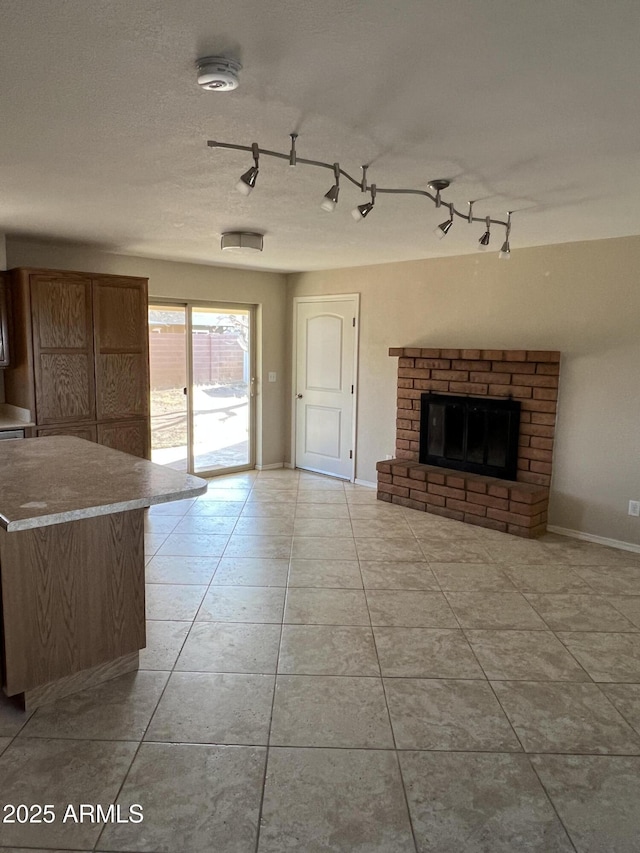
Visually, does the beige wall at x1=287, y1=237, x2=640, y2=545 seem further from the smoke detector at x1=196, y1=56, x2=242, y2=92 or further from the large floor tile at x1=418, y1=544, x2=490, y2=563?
the smoke detector at x1=196, y1=56, x2=242, y2=92

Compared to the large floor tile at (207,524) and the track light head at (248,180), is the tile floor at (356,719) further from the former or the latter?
the track light head at (248,180)

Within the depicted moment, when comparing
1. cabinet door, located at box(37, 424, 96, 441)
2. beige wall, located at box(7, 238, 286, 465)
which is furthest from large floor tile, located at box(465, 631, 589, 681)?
beige wall, located at box(7, 238, 286, 465)

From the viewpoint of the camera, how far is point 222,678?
2520mm

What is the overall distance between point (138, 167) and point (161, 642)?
226 centimetres

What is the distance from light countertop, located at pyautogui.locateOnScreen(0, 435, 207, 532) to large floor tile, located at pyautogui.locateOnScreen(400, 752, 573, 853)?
1324 millimetres

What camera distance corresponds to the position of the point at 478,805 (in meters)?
1.84

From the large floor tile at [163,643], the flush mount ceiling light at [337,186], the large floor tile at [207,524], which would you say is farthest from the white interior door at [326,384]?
the large floor tile at [163,643]

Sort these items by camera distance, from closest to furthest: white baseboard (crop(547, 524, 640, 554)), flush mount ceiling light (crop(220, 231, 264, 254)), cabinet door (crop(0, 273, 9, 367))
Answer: flush mount ceiling light (crop(220, 231, 264, 254))
white baseboard (crop(547, 524, 640, 554))
cabinet door (crop(0, 273, 9, 367))

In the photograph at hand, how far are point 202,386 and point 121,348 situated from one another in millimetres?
1483

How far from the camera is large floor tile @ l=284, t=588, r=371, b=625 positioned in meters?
3.06

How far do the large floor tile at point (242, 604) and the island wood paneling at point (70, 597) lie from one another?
0.63m

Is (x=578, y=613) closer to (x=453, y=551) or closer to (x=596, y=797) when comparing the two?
(x=453, y=551)

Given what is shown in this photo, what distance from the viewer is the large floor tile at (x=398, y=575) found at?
352 centimetres

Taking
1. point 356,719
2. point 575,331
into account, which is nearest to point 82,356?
point 356,719
